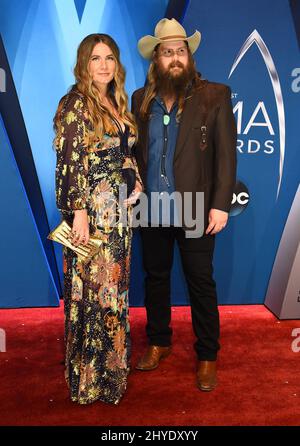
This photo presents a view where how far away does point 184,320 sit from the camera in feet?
10.5

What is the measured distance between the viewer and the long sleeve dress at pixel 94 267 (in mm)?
2016

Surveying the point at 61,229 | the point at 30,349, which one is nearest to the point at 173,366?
the point at 30,349

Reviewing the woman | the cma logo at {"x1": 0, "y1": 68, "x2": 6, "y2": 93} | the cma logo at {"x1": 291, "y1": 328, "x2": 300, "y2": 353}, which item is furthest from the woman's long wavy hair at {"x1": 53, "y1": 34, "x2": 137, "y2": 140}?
the cma logo at {"x1": 291, "y1": 328, "x2": 300, "y2": 353}

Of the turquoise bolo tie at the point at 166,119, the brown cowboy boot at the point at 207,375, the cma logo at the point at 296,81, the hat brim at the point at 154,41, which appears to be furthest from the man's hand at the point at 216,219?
the cma logo at the point at 296,81

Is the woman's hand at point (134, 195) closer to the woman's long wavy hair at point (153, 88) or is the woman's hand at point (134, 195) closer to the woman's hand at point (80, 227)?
the woman's hand at point (80, 227)

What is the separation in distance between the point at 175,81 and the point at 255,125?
0.95m

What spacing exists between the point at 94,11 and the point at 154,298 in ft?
5.66

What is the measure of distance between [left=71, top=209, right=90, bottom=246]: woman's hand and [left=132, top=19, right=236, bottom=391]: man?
0.45 m

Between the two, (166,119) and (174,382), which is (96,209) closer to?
(166,119)

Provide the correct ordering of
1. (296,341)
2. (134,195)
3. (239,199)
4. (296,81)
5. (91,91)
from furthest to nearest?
(239,199) < (296,81) < (296,341) < (134,195) < (91,91)

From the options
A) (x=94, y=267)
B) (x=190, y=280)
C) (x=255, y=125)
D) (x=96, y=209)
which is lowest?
(x=190, y=280)

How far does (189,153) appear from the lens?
2.29 metres

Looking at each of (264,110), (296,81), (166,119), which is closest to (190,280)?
(166,119)

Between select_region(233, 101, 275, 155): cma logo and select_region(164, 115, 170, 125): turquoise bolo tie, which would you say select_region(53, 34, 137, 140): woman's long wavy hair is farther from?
select_region(233, 101, 275, 155): cma logo
